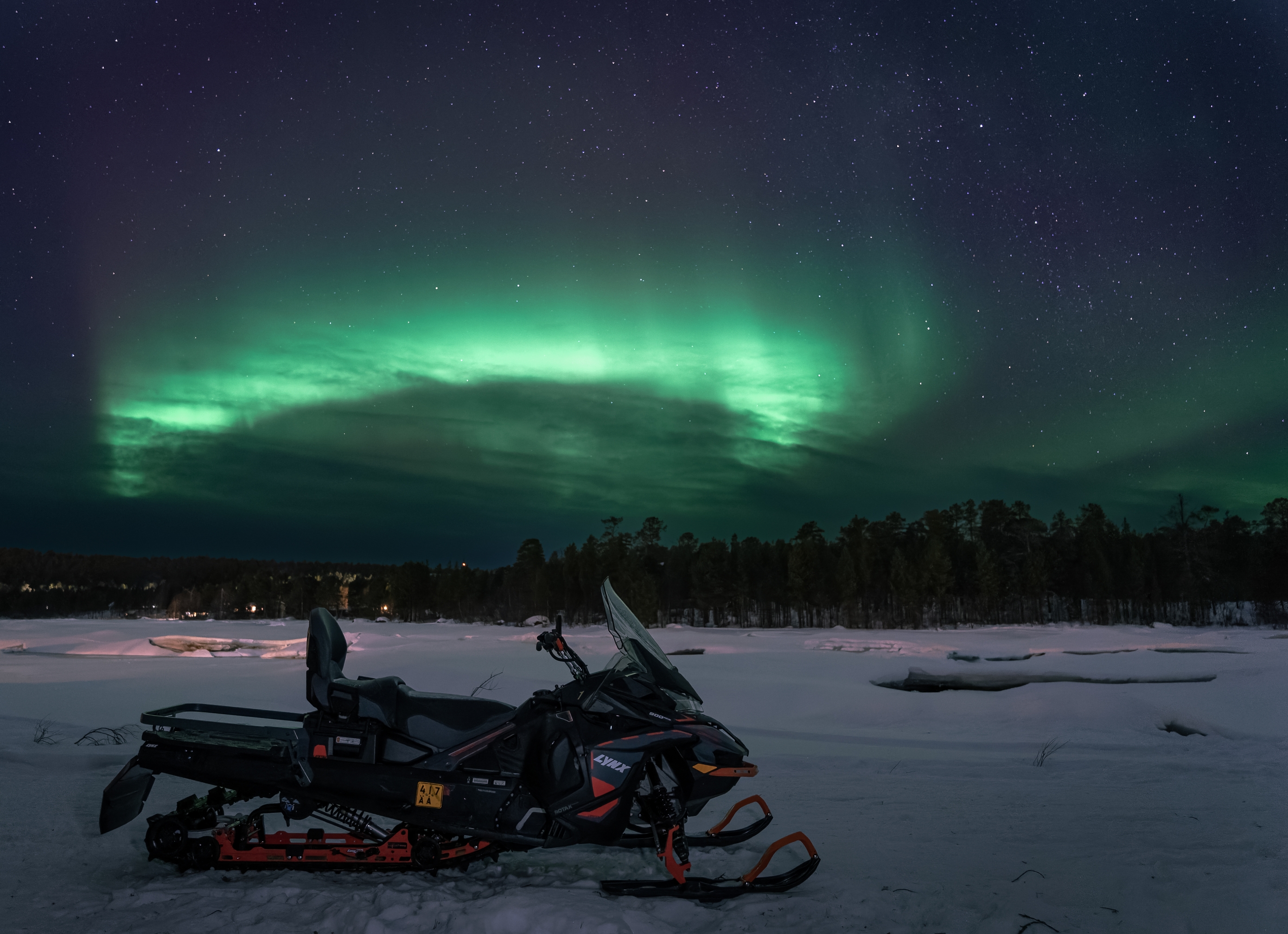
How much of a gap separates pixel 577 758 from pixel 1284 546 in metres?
67.6

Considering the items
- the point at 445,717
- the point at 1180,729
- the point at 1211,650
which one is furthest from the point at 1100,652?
the point at 445,717

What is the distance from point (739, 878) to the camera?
179 inches

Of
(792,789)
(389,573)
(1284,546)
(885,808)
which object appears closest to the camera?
Result: (885,808)

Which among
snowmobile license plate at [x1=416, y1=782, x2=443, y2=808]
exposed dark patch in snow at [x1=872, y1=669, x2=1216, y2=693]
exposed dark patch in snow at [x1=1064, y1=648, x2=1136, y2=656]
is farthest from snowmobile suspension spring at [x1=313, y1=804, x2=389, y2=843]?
exposed dark patch in snow at [x1=1064, y1=648, x2=1136, y2=656]

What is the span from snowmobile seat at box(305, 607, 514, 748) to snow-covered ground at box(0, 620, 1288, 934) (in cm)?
86

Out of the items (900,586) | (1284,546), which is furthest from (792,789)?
(1284,546)

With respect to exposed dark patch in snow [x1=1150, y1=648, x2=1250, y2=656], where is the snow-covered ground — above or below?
above

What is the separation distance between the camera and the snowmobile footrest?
421 centimetres

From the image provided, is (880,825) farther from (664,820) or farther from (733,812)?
(664,820)

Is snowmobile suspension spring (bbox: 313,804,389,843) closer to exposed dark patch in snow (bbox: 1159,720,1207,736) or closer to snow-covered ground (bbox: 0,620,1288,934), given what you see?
snow-covered ground (bbox: 0,620,1288,934)

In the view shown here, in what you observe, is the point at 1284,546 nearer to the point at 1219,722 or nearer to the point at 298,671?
the point at 1219,722

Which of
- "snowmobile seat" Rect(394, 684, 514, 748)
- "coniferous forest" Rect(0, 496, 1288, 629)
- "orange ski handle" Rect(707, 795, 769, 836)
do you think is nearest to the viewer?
"snowmobile seat" Rect(394, 684, 514, 748)

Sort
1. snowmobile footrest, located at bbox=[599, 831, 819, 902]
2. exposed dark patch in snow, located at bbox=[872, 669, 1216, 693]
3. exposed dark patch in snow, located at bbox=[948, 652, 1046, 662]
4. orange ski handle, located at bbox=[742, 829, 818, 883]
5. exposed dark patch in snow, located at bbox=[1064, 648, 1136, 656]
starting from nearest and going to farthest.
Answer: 1. snowmobile footrest, located at bbox=[599, 831, 819, 902]
2. orange ski handle, located at bbox=[742, 829, 818, 883]
3. exposed dark patch in snow, located at bbox=[872, 669, 1216, 693]
4. exposed dark patch in snow, located at bbox=[1064, 648, 1136, 656]
5. exposed dark patch in snow, located at bbox=[948, 652, 1046, 662]

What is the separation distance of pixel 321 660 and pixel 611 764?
1.93 metres
